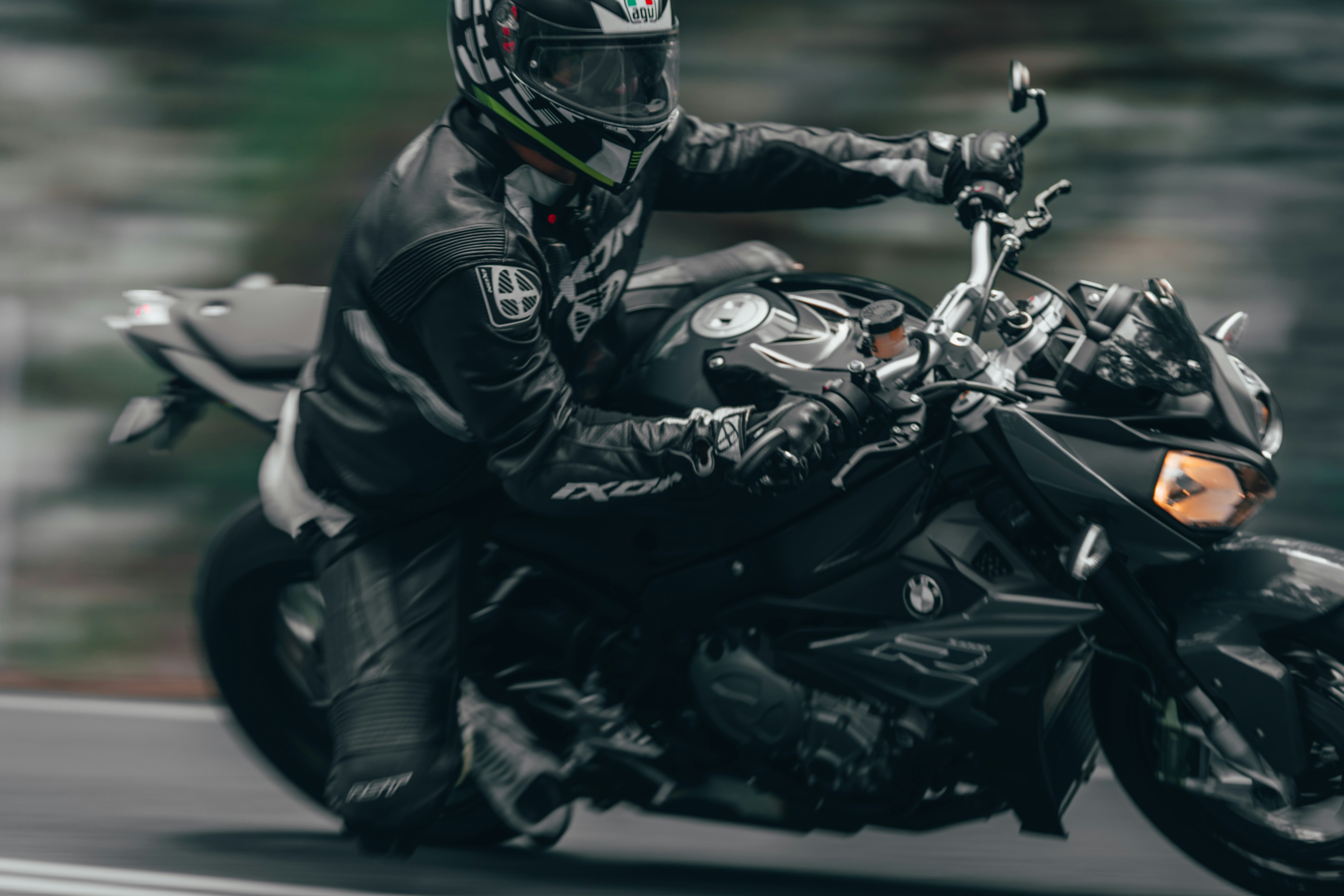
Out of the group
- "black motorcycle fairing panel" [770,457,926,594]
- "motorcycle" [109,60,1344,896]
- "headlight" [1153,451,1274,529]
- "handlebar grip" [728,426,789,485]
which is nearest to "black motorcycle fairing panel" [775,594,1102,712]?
"motorcycle" [109,60,1344,896]

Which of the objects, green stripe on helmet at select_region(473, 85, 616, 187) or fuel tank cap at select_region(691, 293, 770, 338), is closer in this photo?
green stripe on helmet at select_region(473, 85, 616, 187)

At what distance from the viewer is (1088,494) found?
2670 millimetres

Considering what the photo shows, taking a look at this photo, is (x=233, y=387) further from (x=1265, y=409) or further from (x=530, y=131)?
(x=1265, y=409)

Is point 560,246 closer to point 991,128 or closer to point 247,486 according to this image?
point 991,128

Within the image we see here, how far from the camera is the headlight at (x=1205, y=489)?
261 cm

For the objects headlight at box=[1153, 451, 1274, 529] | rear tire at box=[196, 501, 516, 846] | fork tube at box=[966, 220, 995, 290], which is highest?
fork tube at box=[966, 220, 995, 290]

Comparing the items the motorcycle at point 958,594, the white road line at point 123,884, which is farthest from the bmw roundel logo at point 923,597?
the white road line at point 123,884

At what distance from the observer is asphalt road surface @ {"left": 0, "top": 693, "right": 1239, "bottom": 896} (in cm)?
326

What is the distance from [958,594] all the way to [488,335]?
926 millimetres

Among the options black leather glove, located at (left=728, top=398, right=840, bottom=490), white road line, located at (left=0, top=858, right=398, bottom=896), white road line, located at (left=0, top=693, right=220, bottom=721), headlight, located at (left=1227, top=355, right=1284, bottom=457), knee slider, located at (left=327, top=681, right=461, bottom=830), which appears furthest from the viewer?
white road line, located at (left=0, top=693, right=220, bottom=721)

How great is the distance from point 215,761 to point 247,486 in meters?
1.59

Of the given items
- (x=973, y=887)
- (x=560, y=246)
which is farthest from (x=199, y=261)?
(x=973, y=887)

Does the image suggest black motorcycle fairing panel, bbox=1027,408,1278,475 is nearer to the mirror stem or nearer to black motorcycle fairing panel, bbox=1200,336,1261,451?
black motorcycle fairing panel, bbox=1200,336,1261,451

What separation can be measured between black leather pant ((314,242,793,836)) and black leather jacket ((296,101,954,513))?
0.09 meters
